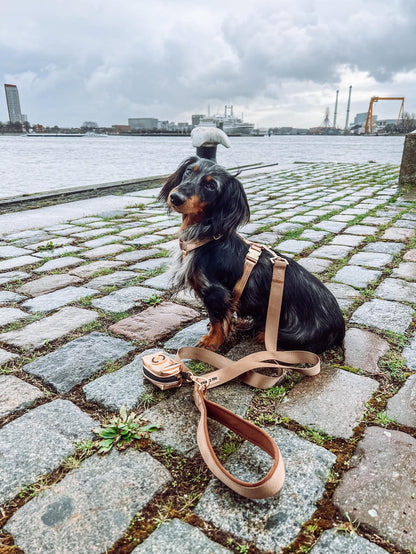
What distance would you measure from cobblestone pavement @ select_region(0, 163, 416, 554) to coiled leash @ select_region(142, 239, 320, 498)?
6 cm

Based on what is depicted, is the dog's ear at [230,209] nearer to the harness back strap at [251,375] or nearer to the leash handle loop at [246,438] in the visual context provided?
the harness back strap at [251,375]

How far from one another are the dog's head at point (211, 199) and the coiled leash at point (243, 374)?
247 millimetres

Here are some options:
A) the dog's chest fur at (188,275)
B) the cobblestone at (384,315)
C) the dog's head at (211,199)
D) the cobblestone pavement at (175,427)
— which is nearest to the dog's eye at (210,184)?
the dog's head at (211,199)

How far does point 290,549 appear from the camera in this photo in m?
1.23

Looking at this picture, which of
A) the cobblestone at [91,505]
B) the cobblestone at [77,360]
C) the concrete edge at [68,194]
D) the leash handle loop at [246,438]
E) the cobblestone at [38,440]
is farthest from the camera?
the concrete edge at [68,194]

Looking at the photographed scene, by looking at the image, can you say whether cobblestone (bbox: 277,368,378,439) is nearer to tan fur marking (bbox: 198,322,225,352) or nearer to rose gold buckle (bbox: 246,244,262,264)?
tan fur marking (bbox: 198,322,225,352)

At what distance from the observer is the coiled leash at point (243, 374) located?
142 centimetres

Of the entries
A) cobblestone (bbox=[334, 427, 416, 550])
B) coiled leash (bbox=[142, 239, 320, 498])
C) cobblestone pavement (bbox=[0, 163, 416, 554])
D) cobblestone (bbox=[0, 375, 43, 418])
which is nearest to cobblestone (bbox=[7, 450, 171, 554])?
cobblestone pavement (bbox=[0, 163, 416, 554])

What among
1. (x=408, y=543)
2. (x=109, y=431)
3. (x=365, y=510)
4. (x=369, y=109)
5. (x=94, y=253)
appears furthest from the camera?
(x=369, y=109)

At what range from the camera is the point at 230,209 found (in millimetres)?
2305

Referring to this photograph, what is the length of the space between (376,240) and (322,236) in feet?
2.09

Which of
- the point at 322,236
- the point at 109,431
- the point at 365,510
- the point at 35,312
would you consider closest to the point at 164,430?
the point at 109,431

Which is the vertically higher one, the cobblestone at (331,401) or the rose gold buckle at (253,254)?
the rose gold buckle at (253,254)

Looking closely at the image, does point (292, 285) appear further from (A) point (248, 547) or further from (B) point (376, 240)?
(B) point (376, 240)
